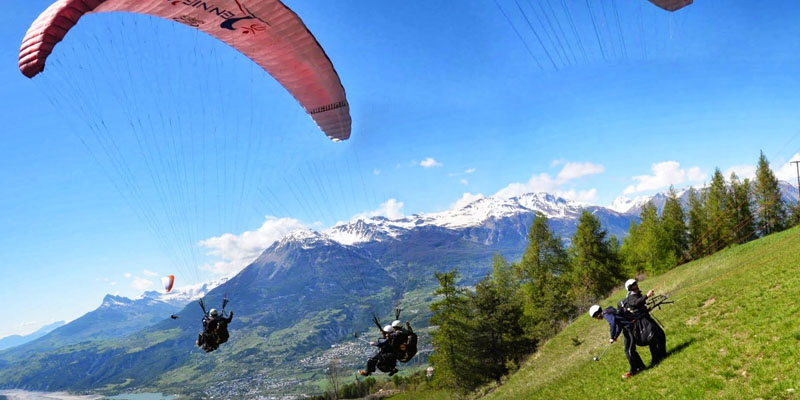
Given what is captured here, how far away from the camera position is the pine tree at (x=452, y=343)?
33.1 meters

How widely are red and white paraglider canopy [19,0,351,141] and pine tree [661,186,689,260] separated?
46.3m

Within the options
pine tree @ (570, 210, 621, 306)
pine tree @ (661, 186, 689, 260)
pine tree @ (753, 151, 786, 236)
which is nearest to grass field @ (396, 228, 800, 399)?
pine tree @ (570, 210, 621, 306)

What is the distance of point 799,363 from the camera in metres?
7.72

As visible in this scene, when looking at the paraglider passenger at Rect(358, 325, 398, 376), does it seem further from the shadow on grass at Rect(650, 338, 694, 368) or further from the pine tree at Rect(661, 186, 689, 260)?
the pine tree at Rect(661, 186, 689, 260)

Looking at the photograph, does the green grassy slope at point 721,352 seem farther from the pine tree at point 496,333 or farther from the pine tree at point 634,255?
the pine tree at point 634,255

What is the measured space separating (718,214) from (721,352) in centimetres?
5191

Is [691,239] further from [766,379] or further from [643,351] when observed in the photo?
[766,379]

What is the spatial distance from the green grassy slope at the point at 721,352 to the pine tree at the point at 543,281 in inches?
794

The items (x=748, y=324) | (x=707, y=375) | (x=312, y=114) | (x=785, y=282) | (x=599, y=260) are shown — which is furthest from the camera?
(x=599, y=260)

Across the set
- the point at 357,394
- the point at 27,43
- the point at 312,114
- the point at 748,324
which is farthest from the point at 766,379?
the point at 357,394

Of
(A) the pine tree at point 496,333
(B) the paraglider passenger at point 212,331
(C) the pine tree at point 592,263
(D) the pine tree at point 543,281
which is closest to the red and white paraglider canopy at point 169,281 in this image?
(B) the paraglider passenger at point 212,331

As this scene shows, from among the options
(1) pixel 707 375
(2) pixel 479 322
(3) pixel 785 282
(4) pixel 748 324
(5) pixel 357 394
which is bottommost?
(5) pixel 357 394

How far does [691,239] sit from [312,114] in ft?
176

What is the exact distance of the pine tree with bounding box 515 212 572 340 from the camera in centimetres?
3688
